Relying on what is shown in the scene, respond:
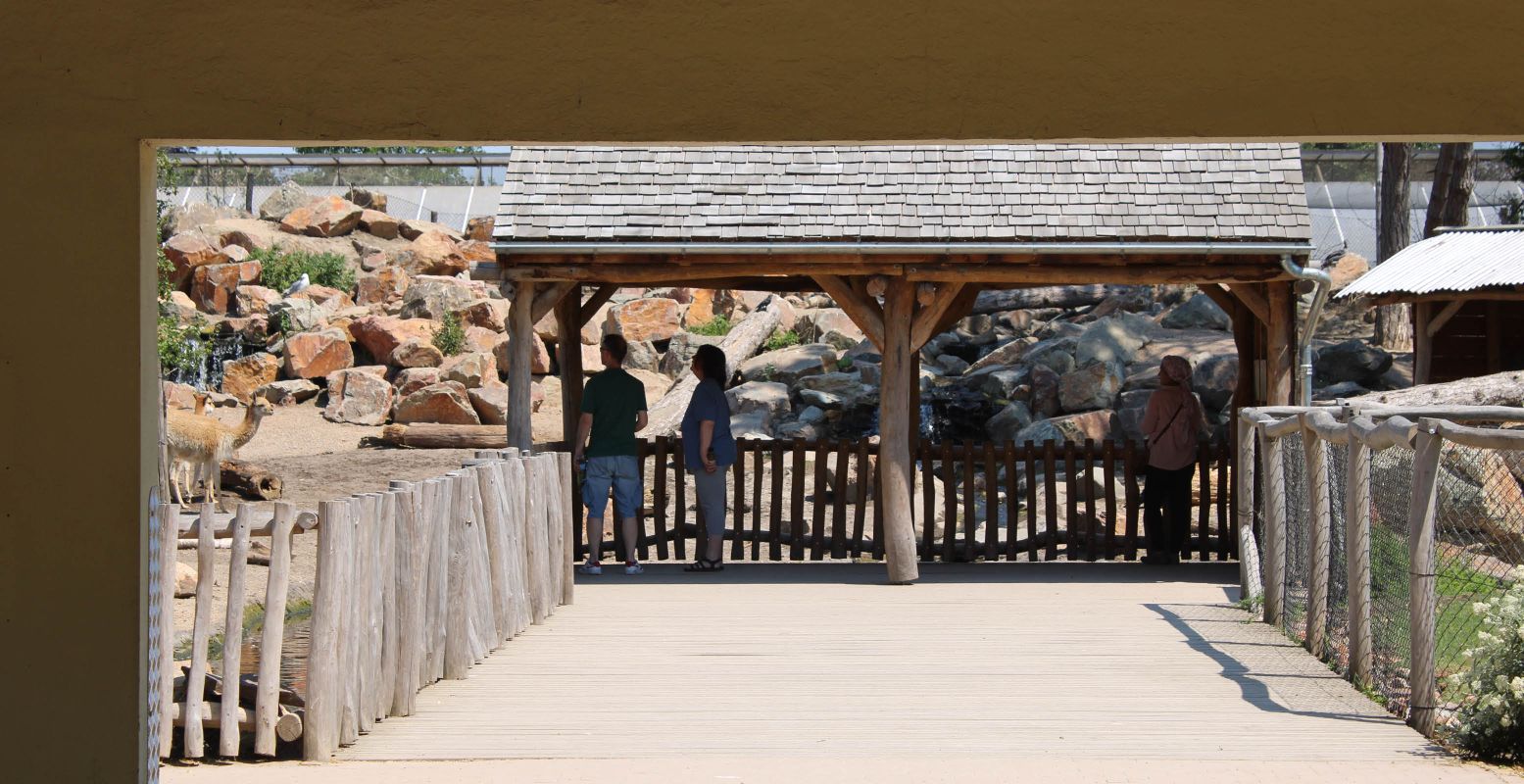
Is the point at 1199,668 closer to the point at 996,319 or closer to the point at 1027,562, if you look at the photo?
the point at 1027,562

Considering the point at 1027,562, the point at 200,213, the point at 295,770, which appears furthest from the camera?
the point at 200,213

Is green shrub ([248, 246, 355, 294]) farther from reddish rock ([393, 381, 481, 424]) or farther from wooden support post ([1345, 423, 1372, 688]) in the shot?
wooden support post ([1345, 423, 1372, 688])

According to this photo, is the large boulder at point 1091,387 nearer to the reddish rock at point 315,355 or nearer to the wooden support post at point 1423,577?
the reddish rock at point 315,355

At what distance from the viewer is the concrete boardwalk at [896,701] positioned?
6.28 m

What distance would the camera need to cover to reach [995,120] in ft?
15.0

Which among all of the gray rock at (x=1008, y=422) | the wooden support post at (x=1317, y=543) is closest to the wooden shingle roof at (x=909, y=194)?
the wooden support post at (x=1317, y=543)

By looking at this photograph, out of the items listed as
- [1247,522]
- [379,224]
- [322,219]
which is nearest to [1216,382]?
[1247,522]

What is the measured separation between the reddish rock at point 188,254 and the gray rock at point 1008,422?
17.9 m

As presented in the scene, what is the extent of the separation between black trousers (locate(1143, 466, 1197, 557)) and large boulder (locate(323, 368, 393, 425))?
13.8m

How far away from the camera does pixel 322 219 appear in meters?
35.5

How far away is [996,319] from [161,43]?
24069 millimetres

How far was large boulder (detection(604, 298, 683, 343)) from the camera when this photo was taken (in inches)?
1101

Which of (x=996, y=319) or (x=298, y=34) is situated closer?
(x=298, y=34)
